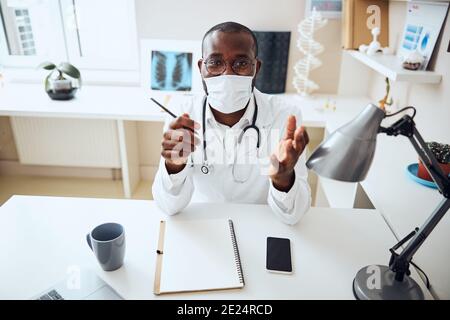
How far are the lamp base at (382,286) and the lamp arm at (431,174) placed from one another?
0.06 feet

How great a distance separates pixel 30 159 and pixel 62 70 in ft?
2.87

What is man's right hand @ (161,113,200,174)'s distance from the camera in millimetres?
979

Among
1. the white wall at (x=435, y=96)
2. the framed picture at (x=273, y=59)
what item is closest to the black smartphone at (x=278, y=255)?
the white wall at (x=435, y=96)

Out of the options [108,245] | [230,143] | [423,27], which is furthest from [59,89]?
[423,27]

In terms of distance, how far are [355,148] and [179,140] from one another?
0.48 meters

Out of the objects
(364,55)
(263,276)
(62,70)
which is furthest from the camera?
(62,70)

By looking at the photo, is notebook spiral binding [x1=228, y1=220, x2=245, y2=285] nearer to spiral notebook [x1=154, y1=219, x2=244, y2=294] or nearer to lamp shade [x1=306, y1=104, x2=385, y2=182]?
spiral notebook [x1=154, y1=219, x2=244, y2=294]

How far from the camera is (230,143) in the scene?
1339mm

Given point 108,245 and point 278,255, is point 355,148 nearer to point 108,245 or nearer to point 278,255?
point 278,255

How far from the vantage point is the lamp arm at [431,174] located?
732 mm

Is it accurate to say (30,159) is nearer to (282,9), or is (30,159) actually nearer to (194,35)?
(194,35)

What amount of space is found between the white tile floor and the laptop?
1.76 m

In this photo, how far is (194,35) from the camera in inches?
97.8
